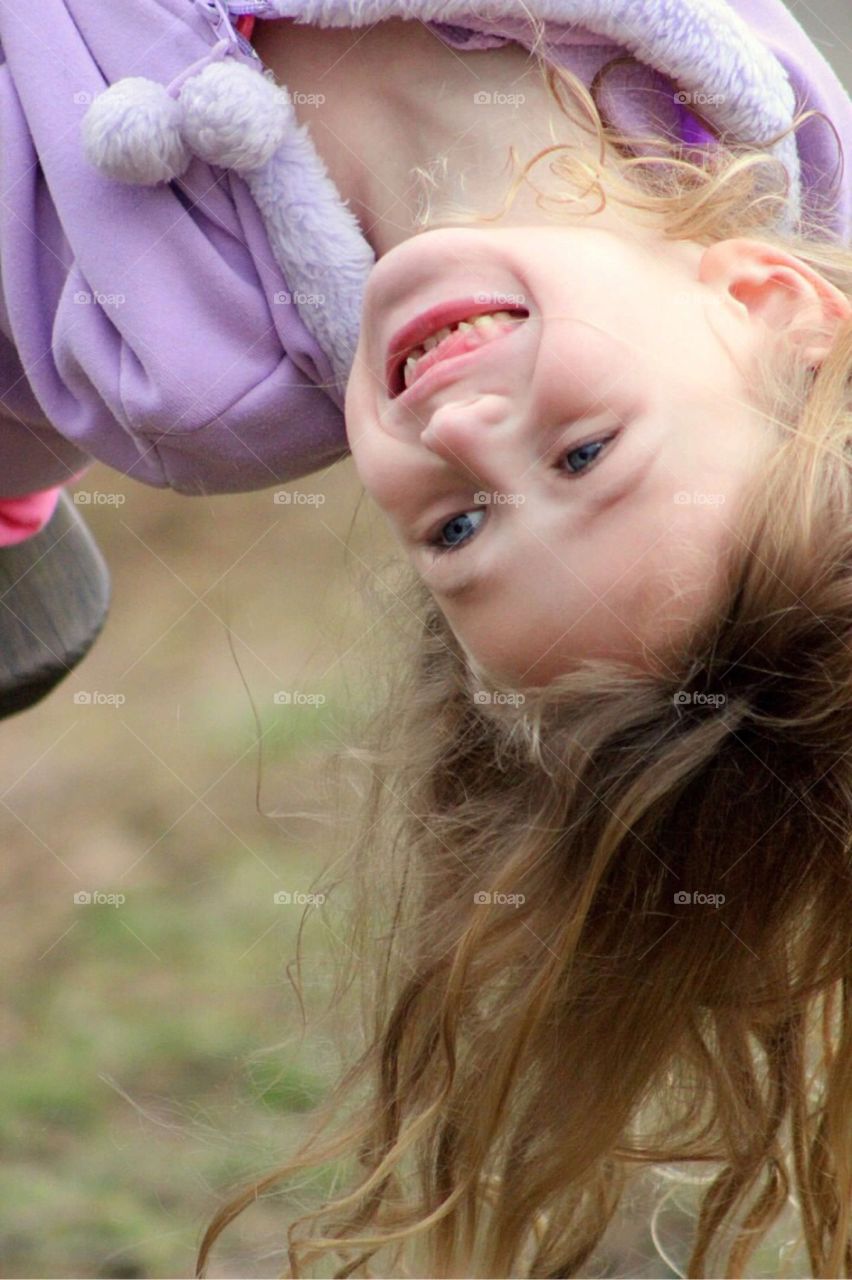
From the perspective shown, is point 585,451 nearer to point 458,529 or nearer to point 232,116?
point 458,529

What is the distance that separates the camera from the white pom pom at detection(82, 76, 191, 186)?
3.40ft

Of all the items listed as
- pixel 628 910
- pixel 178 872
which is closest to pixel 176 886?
pixel 178 872

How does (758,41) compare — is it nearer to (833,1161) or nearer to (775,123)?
(775,123)

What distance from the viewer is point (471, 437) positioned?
3.23ft

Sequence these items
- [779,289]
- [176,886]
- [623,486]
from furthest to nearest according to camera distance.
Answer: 1. [176,886]
2. [779,289]
3. [623,486]

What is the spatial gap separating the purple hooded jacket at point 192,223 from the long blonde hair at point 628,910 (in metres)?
0.05

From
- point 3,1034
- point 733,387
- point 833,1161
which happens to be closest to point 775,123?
point 733,387

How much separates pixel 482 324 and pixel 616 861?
0.37 meters

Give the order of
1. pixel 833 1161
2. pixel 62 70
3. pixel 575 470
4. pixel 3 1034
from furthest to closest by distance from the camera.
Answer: pixel 3 1034, pixel 833 1161, pixel 62 70, pixel 575 470

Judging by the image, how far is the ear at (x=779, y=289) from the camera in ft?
3.52

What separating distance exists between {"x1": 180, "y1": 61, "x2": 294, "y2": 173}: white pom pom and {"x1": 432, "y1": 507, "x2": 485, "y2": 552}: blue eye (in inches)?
10.7

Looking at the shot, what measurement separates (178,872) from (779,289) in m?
1.61

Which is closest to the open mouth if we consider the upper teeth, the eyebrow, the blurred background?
the upper teeth

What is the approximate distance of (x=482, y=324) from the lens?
40.5 inches
